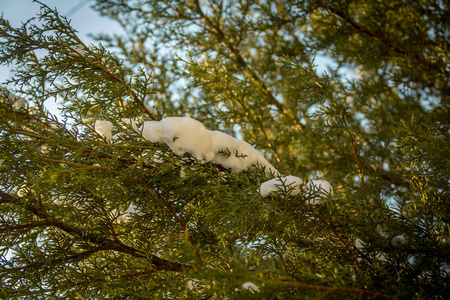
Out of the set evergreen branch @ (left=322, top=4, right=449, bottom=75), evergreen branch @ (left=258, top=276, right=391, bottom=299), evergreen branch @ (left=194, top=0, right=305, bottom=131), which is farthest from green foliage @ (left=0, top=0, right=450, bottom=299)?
evergreen branch @ (left=322, top=4, right=449, bottom=75)

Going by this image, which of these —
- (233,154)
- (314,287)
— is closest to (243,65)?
(233,154)

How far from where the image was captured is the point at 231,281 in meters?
1.02

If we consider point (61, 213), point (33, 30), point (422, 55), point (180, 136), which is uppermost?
point (422, 55)

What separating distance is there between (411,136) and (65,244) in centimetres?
166

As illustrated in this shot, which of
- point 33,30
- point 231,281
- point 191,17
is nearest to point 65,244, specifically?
point 231,281

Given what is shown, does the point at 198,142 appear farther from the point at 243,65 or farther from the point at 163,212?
the point at 243,65

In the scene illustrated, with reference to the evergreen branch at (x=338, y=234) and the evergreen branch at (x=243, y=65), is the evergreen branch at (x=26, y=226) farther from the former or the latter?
the evergreen branch at (x=243, y=65)

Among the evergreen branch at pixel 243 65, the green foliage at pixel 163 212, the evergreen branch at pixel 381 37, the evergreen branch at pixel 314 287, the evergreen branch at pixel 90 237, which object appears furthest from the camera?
the evergreen branch at pixel 243 65

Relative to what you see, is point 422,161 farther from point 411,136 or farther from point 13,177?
point 13,177

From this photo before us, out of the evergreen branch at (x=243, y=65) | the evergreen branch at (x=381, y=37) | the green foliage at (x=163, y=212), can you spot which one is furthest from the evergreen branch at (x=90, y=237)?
the evergreen branch at (x=381, y=37)

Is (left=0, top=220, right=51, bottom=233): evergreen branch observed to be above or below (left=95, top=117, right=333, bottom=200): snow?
below

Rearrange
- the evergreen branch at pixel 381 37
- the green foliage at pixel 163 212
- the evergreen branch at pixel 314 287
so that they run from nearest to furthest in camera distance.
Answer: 1. the evergreen branch at pixel 314 287
2. the green foliage at pixel 163 212
3. the evergreen branch at pixel 381 37

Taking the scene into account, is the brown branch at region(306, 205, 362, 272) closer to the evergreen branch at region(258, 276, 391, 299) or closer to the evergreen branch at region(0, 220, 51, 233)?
the evergreen branch at region(258, 276, 391, 299)

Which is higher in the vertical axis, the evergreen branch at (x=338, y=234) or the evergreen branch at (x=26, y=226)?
the evergreen branch at (x=26, y=226)
